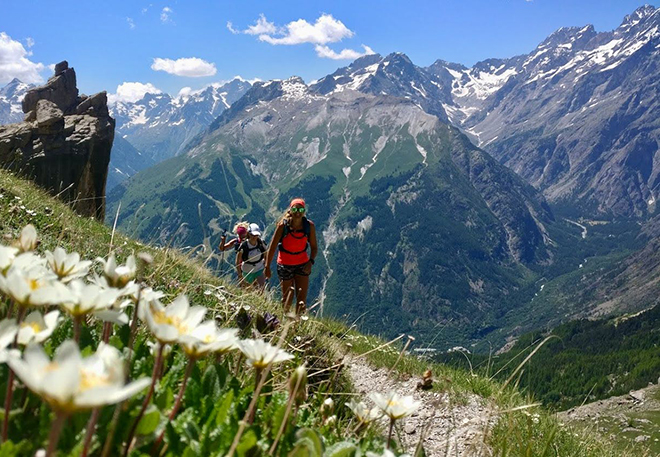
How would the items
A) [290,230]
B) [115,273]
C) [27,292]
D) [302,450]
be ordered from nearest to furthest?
[27,292]
[302,450]
[115,273]
[290,230]

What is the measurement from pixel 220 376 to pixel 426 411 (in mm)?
5962

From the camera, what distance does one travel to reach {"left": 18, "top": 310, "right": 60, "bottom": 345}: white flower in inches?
55.8

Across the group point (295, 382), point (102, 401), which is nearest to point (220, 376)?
point (295, 382)

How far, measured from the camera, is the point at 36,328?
1.54 metres

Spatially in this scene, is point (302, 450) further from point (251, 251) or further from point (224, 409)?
point (251, 251)

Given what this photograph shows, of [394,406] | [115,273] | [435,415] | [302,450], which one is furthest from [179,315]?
[435,415]

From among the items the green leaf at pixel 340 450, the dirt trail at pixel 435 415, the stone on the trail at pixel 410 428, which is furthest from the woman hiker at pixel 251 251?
the green leaf at pixel 340 450

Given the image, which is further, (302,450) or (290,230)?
(290,230)

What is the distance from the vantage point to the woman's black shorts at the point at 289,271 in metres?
11.9

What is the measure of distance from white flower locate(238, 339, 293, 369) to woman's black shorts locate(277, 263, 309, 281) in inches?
389

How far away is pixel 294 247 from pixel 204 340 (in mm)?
9971

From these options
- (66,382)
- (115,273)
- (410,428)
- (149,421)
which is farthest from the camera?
(410,428)

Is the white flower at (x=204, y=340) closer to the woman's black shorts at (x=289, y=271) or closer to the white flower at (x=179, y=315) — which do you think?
the white flower at (x=179, y=315)

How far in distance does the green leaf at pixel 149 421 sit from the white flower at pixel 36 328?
0.40 meters
